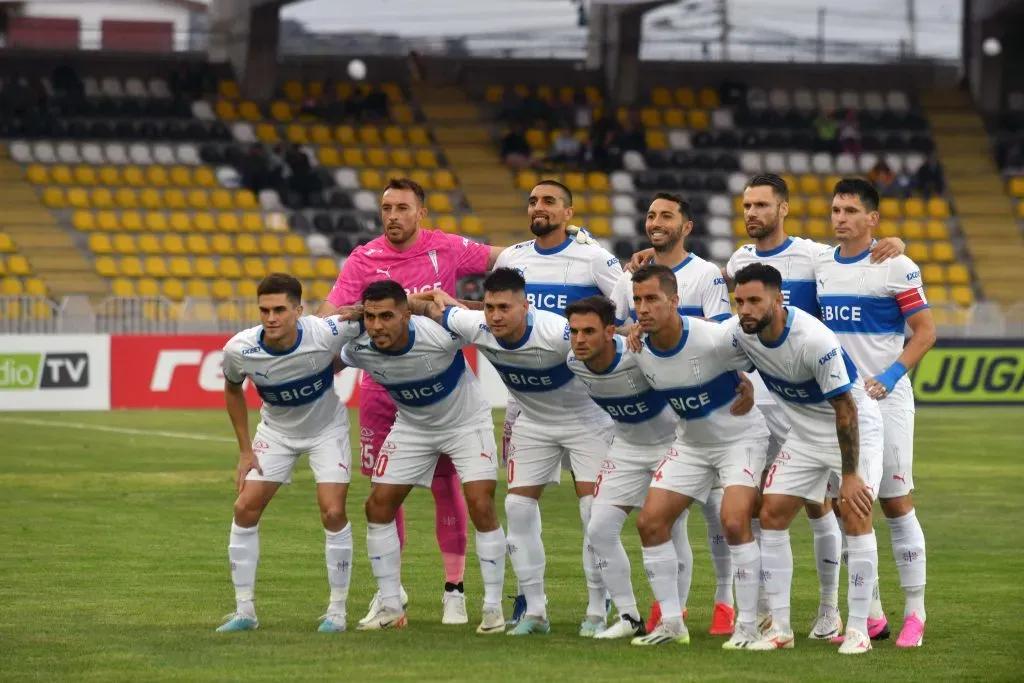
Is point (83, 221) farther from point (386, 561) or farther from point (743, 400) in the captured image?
point (743, 400)

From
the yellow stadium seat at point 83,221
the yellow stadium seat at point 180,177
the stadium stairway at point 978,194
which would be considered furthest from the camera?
the stadium stairway at point 978,194

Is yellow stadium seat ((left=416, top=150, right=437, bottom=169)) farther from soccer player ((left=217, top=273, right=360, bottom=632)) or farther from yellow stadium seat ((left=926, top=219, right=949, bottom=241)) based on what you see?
soccer player ((left=217, top=273, right=360, bottom=632))

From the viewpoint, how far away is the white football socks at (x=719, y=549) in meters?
9.89

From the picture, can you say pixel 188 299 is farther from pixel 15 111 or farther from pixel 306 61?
pixel 306 61

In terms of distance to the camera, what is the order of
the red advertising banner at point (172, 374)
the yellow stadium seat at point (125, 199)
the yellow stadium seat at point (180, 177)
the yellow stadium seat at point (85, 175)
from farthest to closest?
the yellow stadium seat at point (180, 177) → the yellow stadium seat at point (85, 175) → the yellow stadium seat at point (125, 199) → the red advertising banner at point (172, 374)

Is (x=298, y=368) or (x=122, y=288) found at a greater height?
(x=298, y=368)

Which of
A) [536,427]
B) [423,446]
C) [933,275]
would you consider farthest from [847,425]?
[933,275]

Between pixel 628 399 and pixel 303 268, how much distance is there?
76.6 ft

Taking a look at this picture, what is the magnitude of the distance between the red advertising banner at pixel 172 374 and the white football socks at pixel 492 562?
51.1 ft

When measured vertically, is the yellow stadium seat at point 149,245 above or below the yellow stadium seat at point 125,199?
below

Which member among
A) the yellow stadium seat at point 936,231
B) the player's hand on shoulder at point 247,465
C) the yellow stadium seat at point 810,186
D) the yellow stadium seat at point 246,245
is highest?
the yellow stadium seat at point 810,186

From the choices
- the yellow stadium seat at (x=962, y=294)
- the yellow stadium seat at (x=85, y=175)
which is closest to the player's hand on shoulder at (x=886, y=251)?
the yellow stadium seat at (x=962, y=294)

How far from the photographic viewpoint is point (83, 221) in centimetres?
3241

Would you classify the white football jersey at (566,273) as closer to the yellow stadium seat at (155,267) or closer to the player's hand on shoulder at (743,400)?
the player's hand on shoulder at (743,400)
